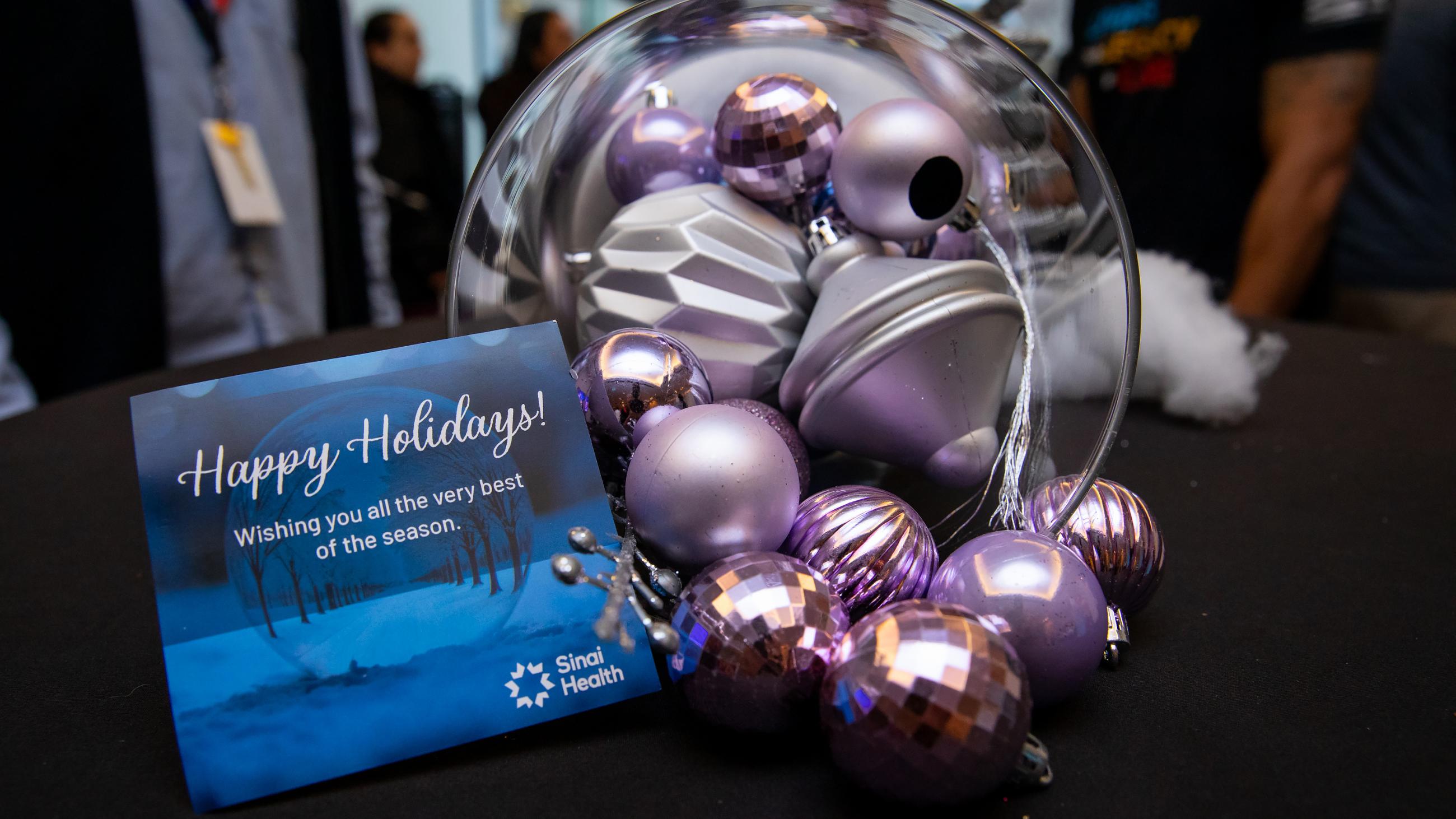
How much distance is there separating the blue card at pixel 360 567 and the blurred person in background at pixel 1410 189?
1639 millimetres

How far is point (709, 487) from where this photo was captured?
0.42 meters

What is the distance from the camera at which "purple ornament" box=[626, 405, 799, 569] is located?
0.43 metres

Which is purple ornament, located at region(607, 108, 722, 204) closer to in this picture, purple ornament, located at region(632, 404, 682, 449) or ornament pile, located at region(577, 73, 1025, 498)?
ornament pile, located at region(577, 73, 1025, 498)

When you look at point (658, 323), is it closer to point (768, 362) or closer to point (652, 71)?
point (768, 362)

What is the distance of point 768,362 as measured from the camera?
1.85ft

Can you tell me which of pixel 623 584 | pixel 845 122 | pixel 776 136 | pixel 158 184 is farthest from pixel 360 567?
pixel 158 184

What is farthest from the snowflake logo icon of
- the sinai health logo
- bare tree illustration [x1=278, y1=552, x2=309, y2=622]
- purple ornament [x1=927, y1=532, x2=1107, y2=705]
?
purple ornament [x1=927, y1=532, x2=1107, y2=705]

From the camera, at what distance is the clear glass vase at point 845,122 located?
1.65 feet

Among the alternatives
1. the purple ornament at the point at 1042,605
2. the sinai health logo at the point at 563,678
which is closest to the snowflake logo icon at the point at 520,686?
the sinai health logo at the point at 563,678

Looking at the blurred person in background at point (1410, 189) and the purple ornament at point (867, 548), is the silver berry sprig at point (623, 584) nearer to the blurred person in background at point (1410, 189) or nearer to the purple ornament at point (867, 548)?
the purple ornament at point (867, 548)

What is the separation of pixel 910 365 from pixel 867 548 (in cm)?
11

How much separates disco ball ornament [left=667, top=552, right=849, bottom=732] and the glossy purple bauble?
0.17m

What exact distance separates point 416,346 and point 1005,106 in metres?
0.42

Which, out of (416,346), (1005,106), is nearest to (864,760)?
(416,346)
